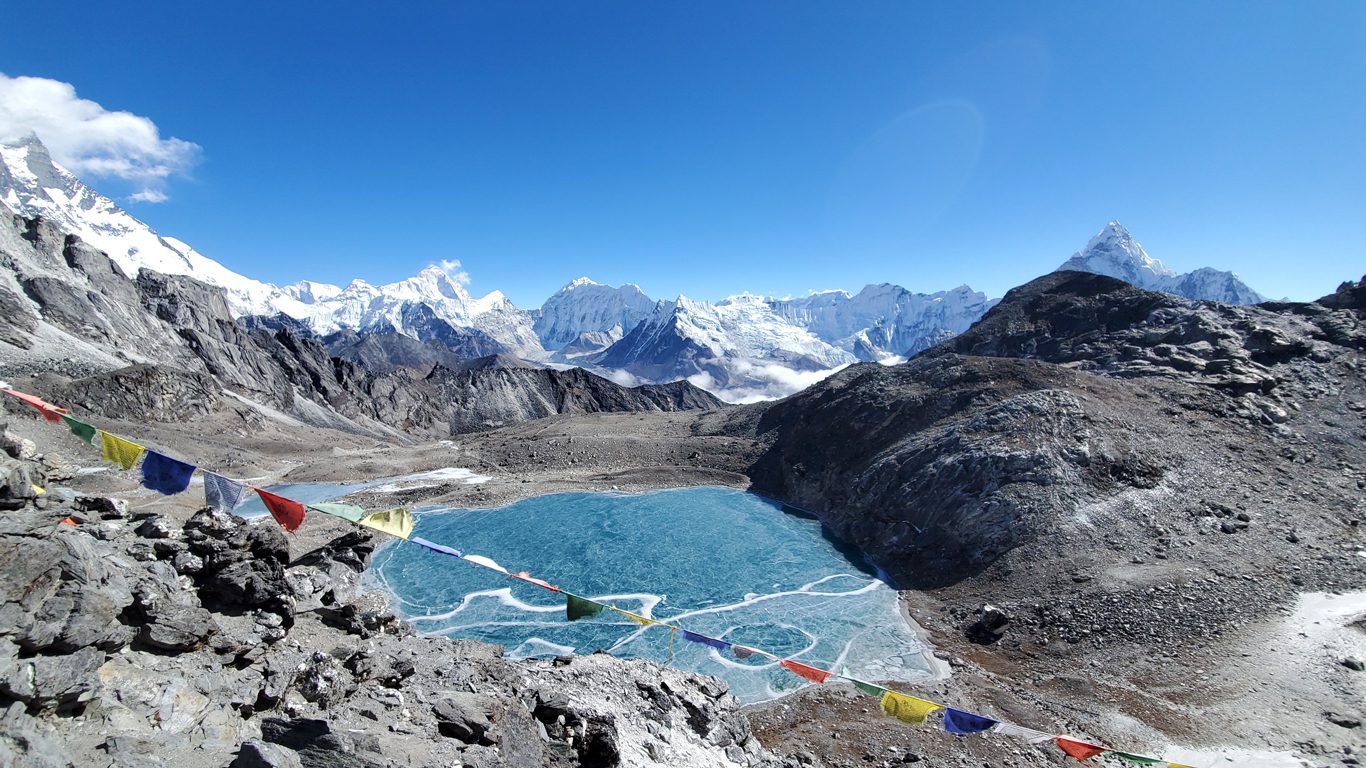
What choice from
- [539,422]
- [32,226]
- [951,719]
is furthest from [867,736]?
[32,226]

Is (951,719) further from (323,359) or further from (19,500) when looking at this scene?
(323,359)

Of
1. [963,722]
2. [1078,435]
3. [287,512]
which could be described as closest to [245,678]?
[287,512]

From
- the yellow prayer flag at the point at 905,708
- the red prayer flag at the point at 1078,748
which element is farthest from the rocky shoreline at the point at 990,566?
the red prayer flag at the point at 1078,748

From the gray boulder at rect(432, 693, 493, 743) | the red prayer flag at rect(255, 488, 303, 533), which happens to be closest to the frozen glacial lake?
the red prayer flag at rect(255, 488, 303, 533)

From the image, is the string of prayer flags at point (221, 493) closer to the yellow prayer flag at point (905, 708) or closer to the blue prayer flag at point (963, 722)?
the yellow prayer flag at point (905, 708)

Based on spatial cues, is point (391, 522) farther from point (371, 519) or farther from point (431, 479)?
point (431, 479)

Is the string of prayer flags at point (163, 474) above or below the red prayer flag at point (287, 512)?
above
